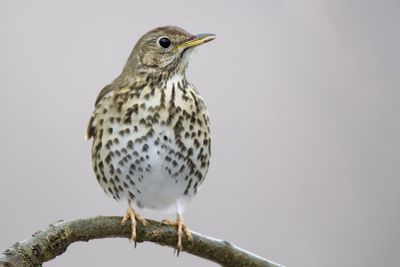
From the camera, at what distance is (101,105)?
143 cm

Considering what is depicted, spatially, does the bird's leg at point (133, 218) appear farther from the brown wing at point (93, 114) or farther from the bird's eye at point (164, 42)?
the bird's eye at point (164, 42)

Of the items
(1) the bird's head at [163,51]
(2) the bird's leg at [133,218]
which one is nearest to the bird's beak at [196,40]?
(1) the bird's head at [163,51]

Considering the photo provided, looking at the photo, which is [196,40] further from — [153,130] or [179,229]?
[179,229]

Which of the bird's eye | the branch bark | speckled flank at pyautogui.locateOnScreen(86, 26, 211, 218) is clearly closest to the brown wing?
speckled flank at pyautogui.locateOnScreen(86, 26, 211, 218)

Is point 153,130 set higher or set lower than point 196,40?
lower

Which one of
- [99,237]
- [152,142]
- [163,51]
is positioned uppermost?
[163,51]

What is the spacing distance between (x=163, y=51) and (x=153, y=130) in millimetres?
193

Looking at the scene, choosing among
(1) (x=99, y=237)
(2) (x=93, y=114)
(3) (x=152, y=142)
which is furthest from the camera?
(2) (x=93, y=114)

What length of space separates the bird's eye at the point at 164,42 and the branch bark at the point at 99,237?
15.6 inches

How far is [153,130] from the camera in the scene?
52.7 inches

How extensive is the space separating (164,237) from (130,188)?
0.68 feet

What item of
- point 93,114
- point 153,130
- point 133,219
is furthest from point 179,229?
point 93,114

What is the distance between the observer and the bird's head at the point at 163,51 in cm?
131

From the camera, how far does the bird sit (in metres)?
1.34
